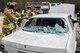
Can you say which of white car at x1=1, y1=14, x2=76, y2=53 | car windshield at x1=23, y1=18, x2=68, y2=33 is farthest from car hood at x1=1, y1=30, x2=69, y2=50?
car windshield at x1=23, y1=18, x2=68, y2=33

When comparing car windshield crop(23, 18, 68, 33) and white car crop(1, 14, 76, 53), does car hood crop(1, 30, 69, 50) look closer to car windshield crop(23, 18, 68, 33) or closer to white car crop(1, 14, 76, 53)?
white car crop(1, 14, 76, 53)

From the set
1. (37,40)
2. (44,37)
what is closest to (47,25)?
(44,37)

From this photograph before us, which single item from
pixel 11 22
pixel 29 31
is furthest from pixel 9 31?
pixel 29 31

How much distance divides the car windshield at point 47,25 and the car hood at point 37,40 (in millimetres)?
385

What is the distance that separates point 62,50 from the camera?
16.2 ft

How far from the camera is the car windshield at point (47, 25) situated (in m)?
6.49

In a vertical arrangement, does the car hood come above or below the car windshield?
below

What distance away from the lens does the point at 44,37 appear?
Answer: 5844 mm

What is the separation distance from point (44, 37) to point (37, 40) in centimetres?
32

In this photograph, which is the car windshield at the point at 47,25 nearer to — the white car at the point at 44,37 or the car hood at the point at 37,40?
the white car at the point at 44,37

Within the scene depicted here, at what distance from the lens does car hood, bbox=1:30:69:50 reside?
522cm

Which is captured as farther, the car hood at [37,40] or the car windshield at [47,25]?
the car windshield at [47,25]

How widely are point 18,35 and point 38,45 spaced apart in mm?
1202

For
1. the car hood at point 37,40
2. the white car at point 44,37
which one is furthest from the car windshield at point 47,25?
the car hood at point 37,40
